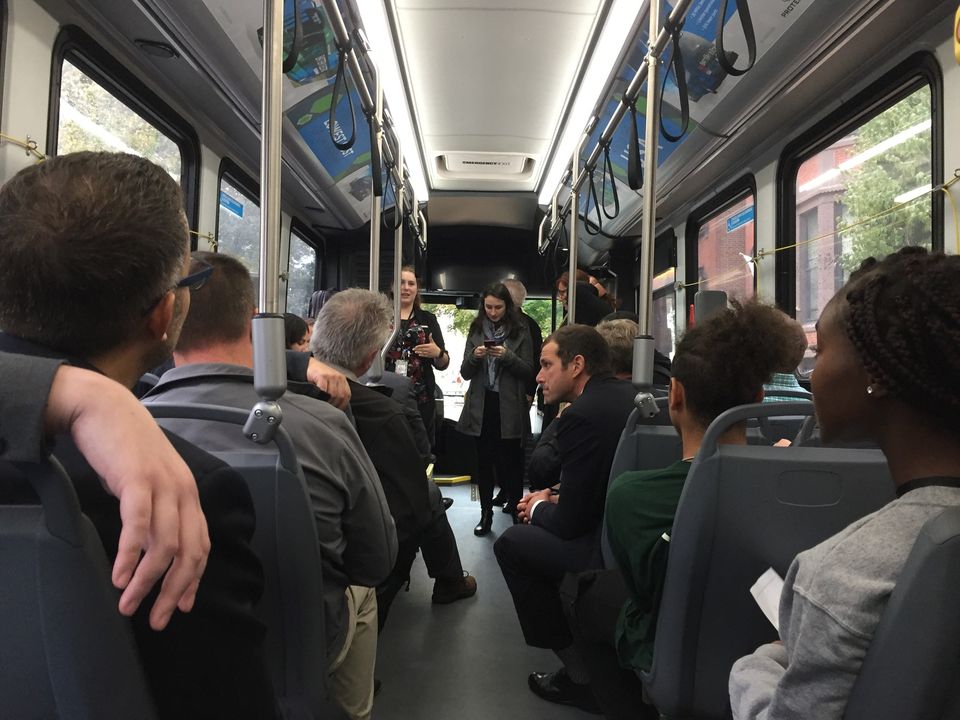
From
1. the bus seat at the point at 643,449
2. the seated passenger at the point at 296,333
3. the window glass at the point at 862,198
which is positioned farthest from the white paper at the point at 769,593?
the seated passenger at the point at 296,333

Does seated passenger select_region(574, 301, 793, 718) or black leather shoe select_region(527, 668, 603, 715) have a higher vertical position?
seated passenger select_region(574, 301, 793, 718)

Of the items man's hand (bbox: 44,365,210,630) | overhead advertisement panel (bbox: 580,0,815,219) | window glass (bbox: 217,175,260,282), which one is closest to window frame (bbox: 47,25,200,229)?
window glass (bbox: 217,175,260,282)

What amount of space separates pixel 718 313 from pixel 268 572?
1.13 meters

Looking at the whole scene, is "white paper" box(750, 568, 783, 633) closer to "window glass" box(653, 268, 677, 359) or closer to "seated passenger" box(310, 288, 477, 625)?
"seated passenger" box(310, 288, 477, 625)

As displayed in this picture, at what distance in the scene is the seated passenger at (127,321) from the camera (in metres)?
0.67

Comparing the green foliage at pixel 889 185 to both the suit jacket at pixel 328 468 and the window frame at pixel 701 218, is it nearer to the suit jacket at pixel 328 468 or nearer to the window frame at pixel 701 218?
the window frame at pixel 701 218

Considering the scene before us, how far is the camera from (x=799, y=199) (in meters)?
3.71

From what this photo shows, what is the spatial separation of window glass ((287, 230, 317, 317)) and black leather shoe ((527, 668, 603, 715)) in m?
4.07

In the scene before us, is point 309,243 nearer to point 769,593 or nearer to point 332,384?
point 332,384

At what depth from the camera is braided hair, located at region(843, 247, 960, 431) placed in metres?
0.72

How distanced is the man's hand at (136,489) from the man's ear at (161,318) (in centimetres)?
25

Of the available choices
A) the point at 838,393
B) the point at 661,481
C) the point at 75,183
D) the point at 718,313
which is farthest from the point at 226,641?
the point at 718,313

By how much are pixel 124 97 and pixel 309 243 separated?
311 centimetres

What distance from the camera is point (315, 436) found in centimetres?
148
